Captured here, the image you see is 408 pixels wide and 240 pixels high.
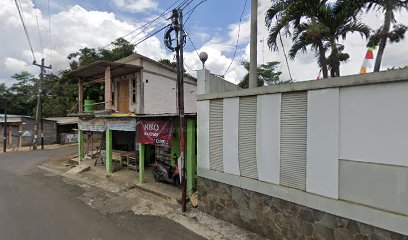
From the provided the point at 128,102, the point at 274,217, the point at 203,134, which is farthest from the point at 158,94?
the point at 274,217

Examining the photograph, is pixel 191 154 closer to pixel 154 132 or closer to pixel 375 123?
pixel 154 132

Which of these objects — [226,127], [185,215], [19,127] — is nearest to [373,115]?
[226,127]

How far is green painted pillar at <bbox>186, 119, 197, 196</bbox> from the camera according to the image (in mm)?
7844

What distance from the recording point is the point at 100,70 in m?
13.5

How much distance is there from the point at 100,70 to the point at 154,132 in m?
6.84

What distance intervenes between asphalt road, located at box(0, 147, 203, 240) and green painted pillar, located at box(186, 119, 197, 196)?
1.63m

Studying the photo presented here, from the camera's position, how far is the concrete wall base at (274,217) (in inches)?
167

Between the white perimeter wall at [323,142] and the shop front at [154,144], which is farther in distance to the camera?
the shop front at [154,144]

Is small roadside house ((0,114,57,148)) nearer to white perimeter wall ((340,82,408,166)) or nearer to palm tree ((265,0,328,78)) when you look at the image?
palm tree ((265,0,328,78))

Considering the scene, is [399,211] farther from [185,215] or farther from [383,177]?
[185,215]

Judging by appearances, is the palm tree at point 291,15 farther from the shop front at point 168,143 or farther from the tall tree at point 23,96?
the tall tree at point 23,96

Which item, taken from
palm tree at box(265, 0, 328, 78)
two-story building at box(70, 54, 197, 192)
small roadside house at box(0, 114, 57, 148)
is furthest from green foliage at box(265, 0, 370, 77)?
small roadside house at box(0, 114, 57, 148)

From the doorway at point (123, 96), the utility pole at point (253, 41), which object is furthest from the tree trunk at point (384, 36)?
the doorway at point (123, 96)

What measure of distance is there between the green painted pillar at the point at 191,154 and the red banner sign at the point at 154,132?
97 centimetres
